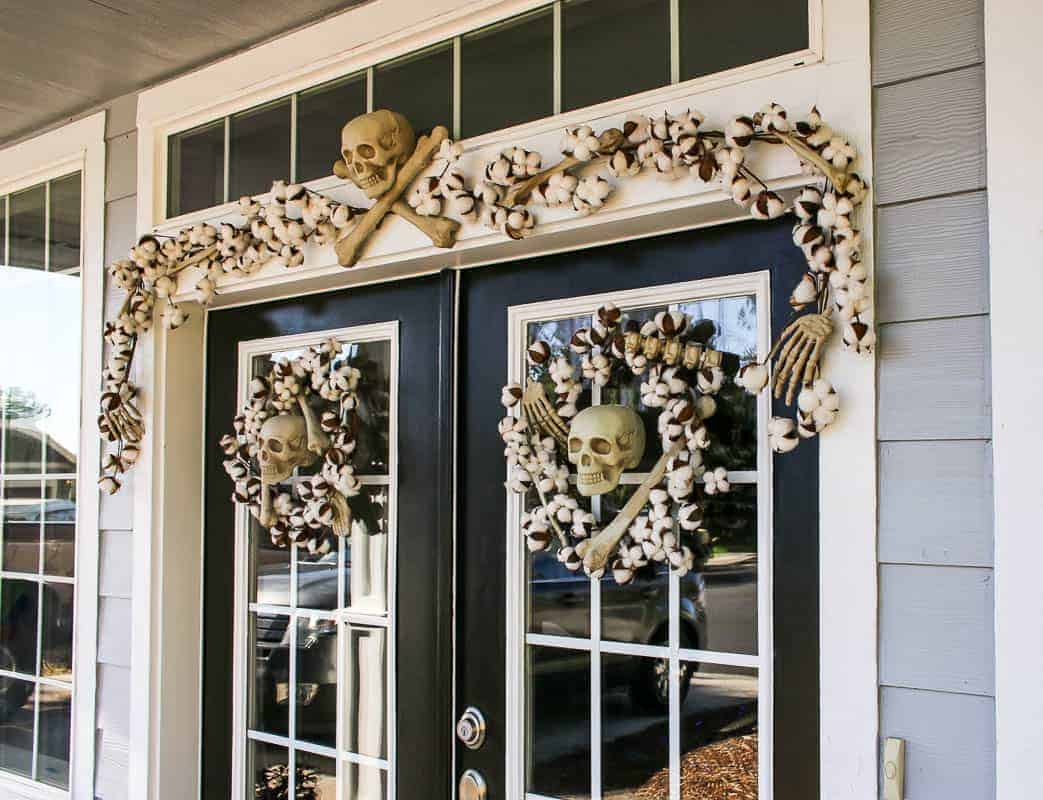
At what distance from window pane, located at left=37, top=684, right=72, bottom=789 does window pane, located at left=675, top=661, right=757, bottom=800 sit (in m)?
1.89

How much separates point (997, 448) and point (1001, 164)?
15.7 inches

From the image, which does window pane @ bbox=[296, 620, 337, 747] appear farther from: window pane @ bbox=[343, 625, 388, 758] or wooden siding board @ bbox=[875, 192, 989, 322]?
wooden siding board @ bbox=[875, 192, 989, 322]

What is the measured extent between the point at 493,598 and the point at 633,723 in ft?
1.26

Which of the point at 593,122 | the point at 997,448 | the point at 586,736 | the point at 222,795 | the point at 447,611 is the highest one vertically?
the point at 593,122

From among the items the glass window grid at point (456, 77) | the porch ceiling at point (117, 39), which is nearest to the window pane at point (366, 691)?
the glass window grid at point (456, 77)

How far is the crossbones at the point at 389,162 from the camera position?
2.01 meters

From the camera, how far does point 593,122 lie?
1.82 meters

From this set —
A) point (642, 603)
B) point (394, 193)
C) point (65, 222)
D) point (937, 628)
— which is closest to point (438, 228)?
point (394, 193)

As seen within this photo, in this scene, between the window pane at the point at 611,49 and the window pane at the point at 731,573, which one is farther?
the window pane at the point at 611,49

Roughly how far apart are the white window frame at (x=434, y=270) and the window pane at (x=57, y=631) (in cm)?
42

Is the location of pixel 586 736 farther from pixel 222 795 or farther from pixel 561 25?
pixel 561 25

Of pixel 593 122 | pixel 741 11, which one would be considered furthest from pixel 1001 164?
pixel 593 122

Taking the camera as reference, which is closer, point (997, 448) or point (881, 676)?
point (997, 448)

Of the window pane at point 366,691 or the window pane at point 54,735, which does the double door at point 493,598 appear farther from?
the window pane at point 54,735
